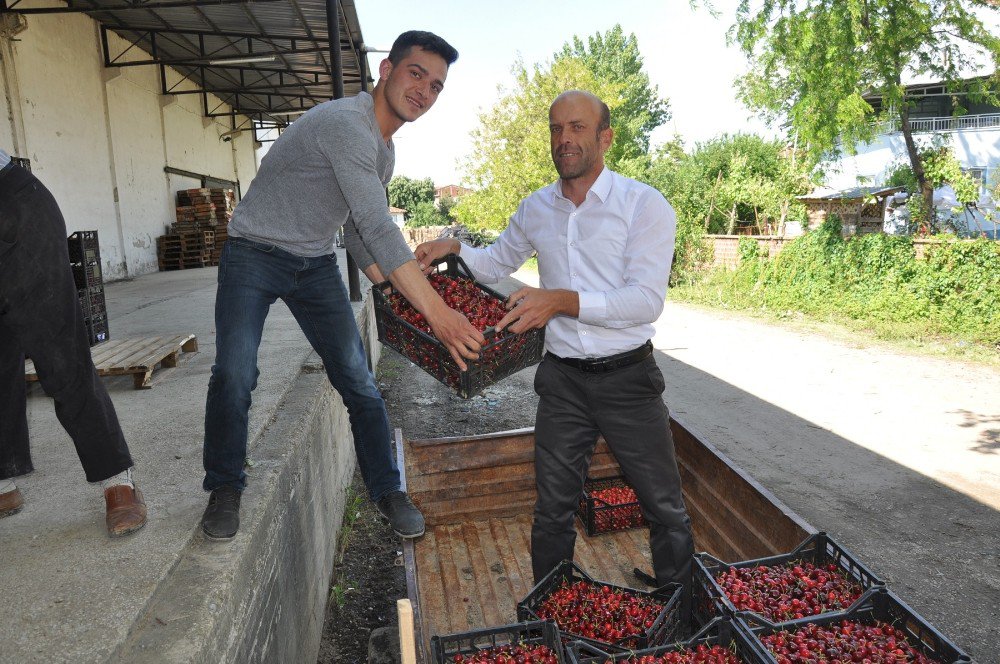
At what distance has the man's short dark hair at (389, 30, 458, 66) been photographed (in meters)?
2.71

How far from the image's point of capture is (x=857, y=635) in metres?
2.51

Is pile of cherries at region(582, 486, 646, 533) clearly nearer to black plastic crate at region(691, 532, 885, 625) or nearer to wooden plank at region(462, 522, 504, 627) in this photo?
wooden plank at region(462, 522, 504, 627)

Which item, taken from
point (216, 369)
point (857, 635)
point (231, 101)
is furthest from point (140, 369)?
point (231, 101)

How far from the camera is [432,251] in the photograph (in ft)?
10.7

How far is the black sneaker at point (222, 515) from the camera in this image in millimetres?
2398

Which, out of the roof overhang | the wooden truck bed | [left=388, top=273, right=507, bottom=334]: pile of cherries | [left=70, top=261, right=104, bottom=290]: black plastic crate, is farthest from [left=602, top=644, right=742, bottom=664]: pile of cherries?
the roof overhang

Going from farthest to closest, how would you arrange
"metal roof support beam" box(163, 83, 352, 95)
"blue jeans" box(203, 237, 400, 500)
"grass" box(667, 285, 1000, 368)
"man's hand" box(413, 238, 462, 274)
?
"metal roof support beam" box(163, 83, 352, 95) → "grass" box(667, 285, 1000, 368) → "man's hand" box(413, 238, 462, 274) → "blue jeans" box(203, 237, 400, 500)

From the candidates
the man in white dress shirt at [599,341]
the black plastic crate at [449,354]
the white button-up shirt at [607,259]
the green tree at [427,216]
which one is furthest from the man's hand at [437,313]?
the green tree at [427,216]

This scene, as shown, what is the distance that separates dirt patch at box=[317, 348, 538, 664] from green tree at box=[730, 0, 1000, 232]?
9.58 meters

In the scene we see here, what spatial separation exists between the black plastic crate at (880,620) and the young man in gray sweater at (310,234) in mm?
1510

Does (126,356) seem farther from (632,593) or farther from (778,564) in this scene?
(778,564)

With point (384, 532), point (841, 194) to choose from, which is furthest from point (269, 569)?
point (841, 194)

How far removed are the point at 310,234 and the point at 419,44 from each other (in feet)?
2.98

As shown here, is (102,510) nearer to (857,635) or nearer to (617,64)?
(857,635)
